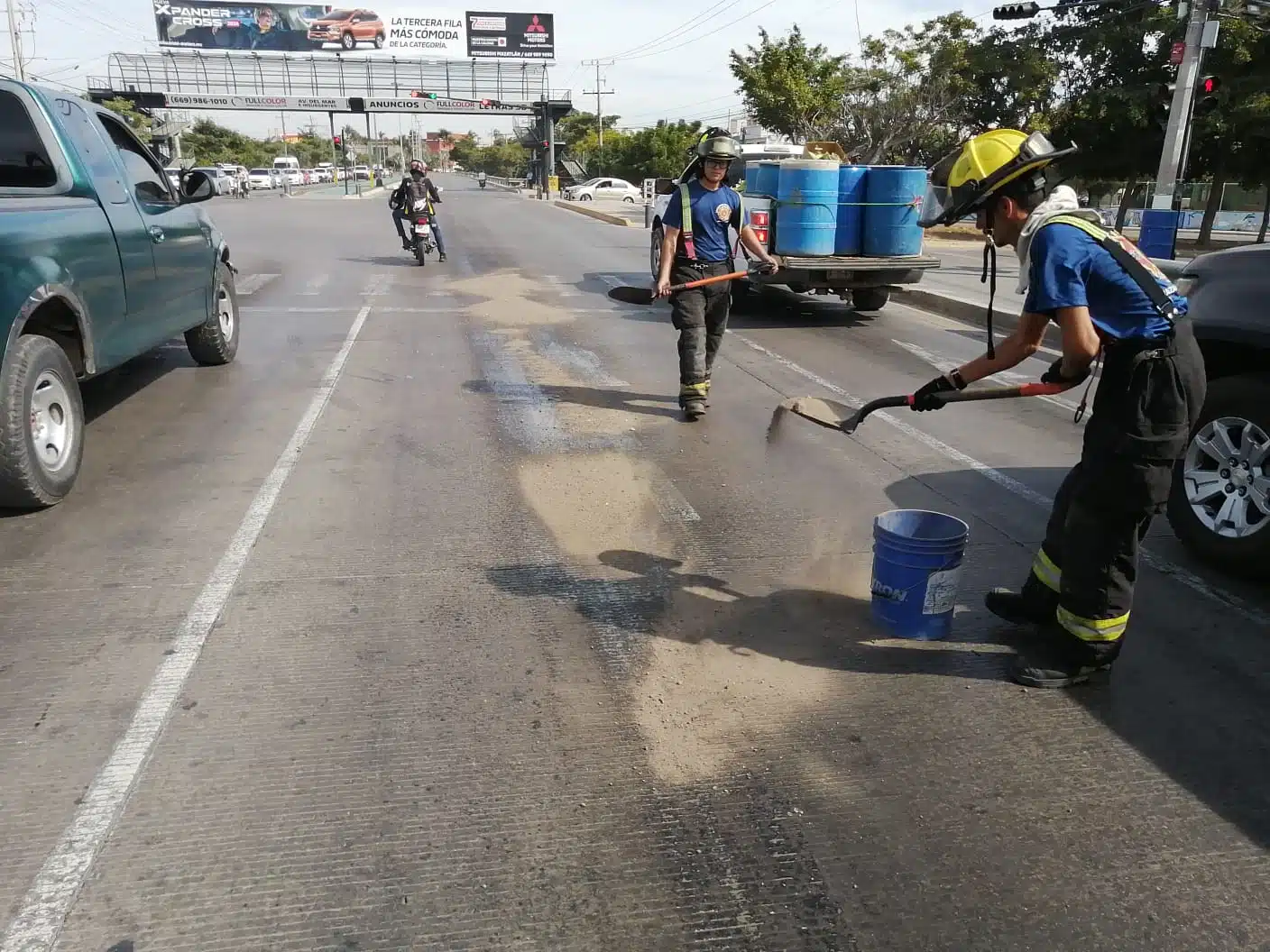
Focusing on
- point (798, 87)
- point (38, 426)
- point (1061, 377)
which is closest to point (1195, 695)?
point (1061, 377)

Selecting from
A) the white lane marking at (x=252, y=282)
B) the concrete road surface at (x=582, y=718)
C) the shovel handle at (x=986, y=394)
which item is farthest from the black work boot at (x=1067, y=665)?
the white lane marking at (x=252, y=282)

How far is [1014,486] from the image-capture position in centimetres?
582

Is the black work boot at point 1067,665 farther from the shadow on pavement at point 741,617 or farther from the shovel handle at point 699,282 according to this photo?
the shovel handle at point 699,282

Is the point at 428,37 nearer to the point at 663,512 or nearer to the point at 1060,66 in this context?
the point at 1060,66

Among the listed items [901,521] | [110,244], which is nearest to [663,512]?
[901,521]

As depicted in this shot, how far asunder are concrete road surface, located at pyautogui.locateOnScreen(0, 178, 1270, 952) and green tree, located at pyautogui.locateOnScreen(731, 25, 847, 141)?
2809 centimetres

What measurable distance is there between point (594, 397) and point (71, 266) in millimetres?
3740

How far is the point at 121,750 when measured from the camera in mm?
3049

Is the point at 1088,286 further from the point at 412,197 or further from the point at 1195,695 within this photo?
the point at 412,197

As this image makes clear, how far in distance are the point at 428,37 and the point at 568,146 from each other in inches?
719

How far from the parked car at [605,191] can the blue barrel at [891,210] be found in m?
40.3

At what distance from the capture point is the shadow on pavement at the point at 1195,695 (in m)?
3.01

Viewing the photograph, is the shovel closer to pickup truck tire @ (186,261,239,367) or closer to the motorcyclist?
pickup truck tire @ (186,261,239,367)

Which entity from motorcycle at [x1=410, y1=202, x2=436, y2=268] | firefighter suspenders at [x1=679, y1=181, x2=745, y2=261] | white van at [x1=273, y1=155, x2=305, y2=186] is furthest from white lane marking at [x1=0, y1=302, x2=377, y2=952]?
white van at [x1=273, y1=155, x2=305, y2=186]
